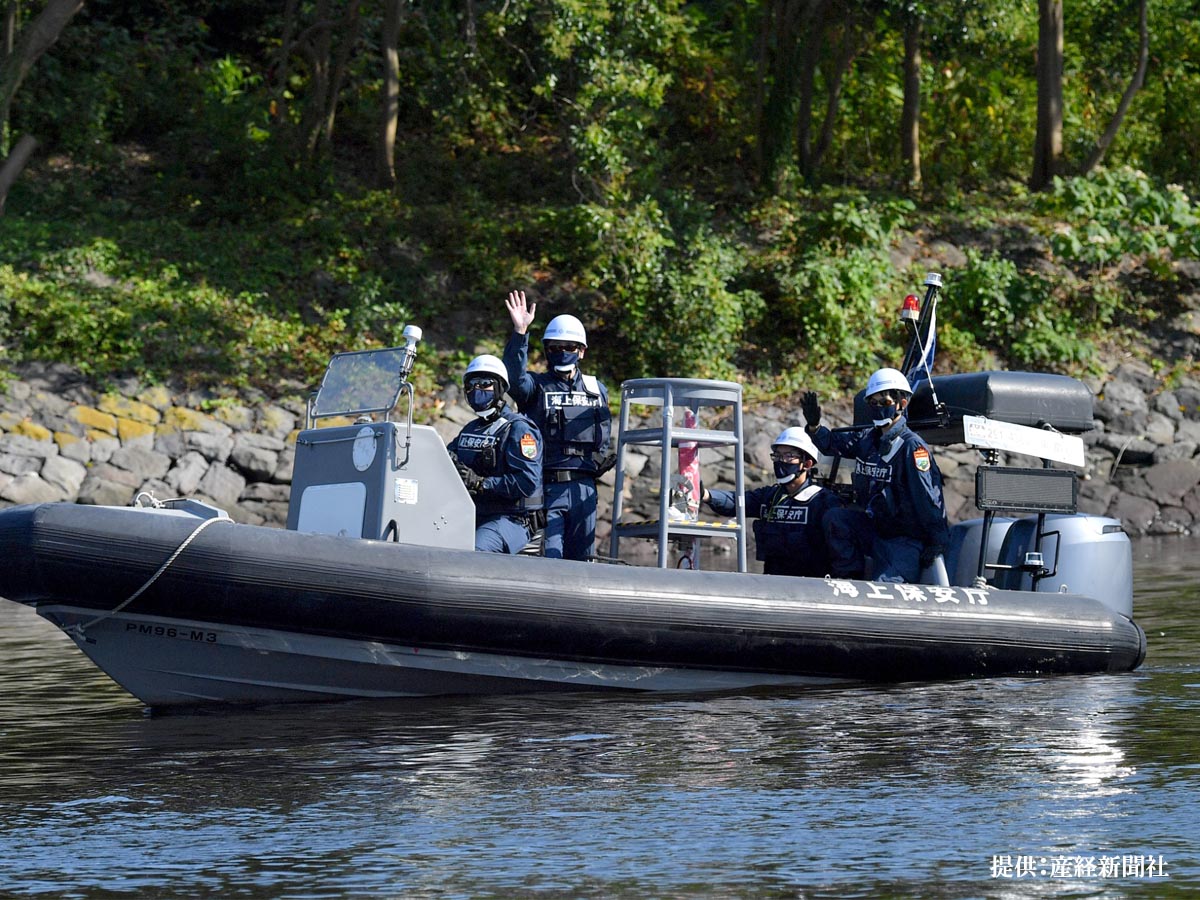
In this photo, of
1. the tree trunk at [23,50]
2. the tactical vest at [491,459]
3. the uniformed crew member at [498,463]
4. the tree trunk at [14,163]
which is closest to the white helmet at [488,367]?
the uniformed crew member at [498,463]

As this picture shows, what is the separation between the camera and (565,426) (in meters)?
8.65

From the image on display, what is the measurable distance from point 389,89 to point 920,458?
43.0ft

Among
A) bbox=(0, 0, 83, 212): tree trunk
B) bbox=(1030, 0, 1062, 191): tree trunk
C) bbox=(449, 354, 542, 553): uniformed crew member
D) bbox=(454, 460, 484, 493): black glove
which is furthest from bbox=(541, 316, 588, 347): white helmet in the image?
bbox=(1030, 0, 1062, 191): tree trunk

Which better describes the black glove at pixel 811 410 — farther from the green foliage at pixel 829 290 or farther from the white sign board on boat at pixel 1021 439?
the green foliage at pixel 829 290

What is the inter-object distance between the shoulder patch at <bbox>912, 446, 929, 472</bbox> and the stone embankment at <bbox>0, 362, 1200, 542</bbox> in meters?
7.66

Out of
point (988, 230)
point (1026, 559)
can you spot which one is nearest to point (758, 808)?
point (1026, 559)

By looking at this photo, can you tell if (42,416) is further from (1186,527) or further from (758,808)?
(758,808)

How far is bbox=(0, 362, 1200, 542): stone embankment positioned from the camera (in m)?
16.0

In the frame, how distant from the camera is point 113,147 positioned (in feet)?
69.9

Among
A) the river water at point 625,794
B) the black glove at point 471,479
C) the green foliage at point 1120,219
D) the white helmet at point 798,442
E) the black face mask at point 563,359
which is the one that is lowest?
the river water at point 625,794

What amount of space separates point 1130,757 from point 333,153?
16.9m

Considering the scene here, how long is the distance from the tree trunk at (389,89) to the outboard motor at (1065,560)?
41.7 feet

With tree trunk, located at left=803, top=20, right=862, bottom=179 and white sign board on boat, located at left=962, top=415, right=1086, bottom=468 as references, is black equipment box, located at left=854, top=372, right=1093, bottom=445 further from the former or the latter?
tree trunk, located at left=803, top=20, right=862, bottom=179

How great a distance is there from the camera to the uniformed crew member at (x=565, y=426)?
8.60 m
